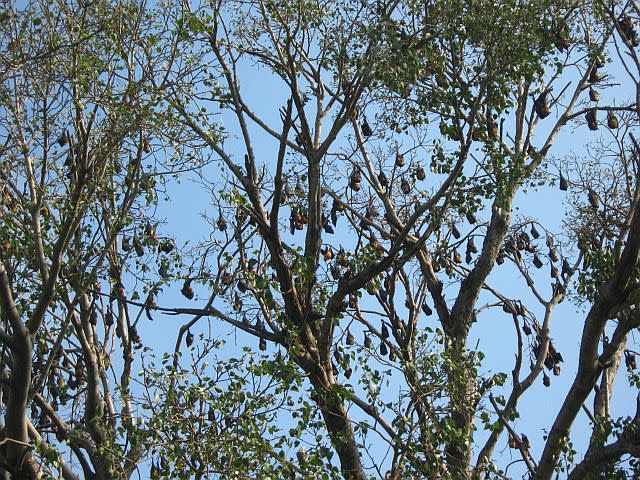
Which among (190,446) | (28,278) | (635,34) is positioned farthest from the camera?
(635,34)

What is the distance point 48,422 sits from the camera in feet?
39.0

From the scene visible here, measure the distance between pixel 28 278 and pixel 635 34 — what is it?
7.86 metres

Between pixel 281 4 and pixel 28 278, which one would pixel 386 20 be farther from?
pixel 28 278

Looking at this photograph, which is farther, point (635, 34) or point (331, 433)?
point (635, 34)

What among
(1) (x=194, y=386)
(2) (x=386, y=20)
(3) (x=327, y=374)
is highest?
(2) (x=386, y=20)

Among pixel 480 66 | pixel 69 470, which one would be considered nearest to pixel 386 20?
pixel 480 66

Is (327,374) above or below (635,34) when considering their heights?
below

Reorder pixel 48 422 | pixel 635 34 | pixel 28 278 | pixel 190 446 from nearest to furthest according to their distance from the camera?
pixel 190 446, pixel 28 278, pixel 48 422, pixel 635 34

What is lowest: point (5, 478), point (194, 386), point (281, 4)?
point (5, 478)

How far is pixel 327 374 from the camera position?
11.5 m

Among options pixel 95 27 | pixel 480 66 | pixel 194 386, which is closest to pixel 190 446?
pixel 194 386

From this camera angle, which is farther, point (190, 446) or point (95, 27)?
point (95, 27)

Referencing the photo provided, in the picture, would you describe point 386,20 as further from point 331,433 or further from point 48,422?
point 48,422

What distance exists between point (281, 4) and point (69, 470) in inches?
227
